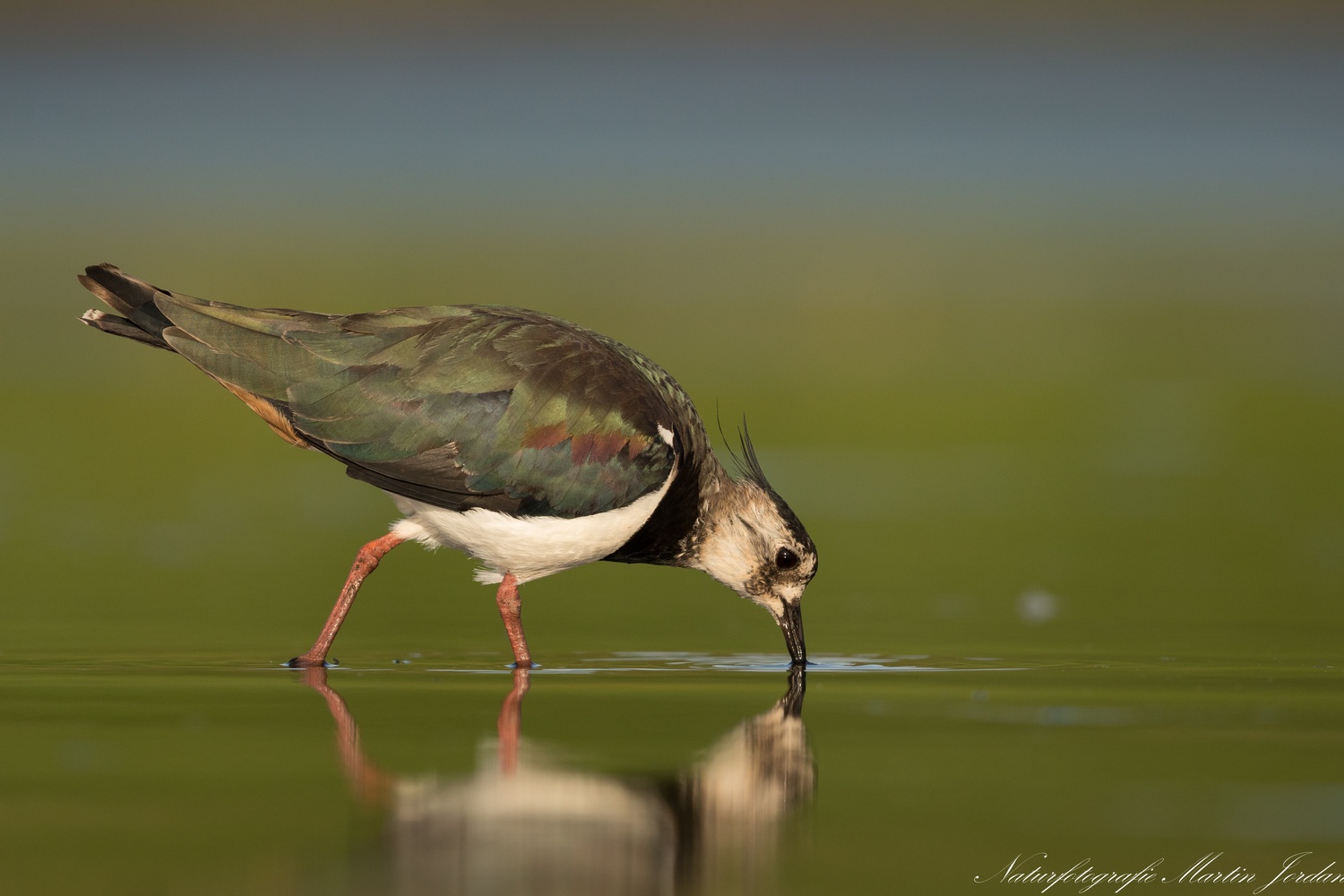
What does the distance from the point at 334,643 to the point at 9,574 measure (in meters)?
2.93

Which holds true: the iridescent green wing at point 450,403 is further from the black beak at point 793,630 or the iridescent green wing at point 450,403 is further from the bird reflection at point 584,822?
the bird reflection at point 584,822

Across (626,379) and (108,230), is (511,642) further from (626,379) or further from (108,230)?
(108,230)

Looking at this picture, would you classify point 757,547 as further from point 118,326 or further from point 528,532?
point 118,326

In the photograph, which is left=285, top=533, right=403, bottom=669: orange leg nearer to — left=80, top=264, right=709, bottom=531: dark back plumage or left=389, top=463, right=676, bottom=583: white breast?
left=389, top=463, right=676, bottom=583: white breast

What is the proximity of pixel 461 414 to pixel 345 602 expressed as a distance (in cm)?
105

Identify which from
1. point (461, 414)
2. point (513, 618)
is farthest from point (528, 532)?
point (461, 414)

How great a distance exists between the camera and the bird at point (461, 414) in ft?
31.0

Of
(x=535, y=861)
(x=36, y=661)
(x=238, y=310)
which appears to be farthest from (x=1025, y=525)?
(x=535, y=861)

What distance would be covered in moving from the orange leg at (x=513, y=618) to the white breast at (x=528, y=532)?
Answer: 86 mm

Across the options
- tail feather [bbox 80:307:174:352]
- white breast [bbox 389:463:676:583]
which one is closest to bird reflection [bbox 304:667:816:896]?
white breast [bbox 389:463:676:583]

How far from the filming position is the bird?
372 inches

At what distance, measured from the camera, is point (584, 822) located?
626 cm

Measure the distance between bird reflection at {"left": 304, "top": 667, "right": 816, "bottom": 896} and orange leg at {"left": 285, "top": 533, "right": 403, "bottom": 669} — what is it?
1765 mm

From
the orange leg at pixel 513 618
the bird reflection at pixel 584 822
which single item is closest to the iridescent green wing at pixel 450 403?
the orange leg at pixel 513 618
